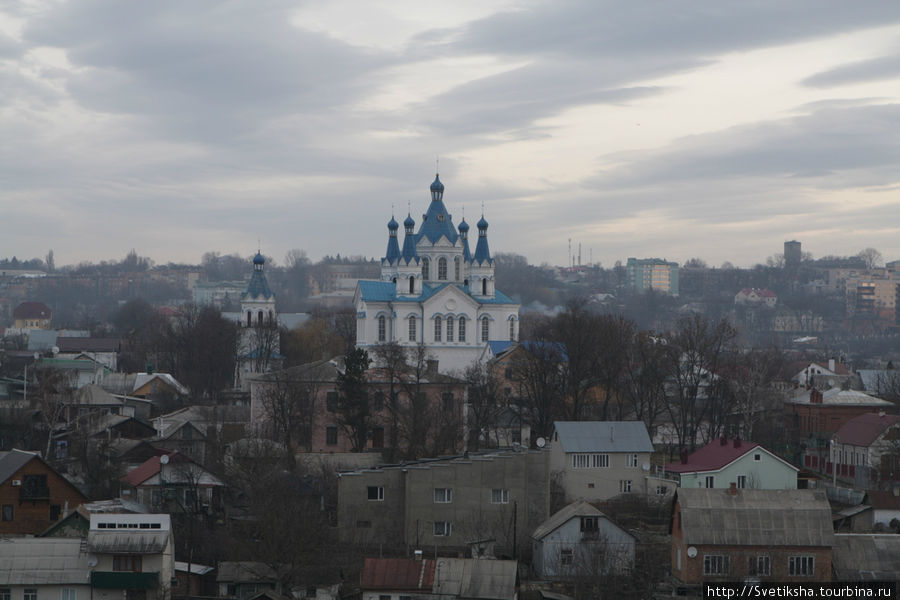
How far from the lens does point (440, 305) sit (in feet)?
222

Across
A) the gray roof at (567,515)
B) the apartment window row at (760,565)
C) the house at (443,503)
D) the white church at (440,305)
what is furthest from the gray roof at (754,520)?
the white church at (440,305)

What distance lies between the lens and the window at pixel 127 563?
2941 cm

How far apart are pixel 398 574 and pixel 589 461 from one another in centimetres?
1310

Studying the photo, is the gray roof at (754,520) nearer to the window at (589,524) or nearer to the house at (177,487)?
the window at (589,524)

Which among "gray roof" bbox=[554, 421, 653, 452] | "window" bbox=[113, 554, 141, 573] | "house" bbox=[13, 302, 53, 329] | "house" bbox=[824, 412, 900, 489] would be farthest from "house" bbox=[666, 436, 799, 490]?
"house" bbox=[13, 302, 53, 329]

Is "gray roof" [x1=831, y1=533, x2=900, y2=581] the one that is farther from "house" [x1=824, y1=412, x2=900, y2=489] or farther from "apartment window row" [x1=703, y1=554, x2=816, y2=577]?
"house" [x1=824, y1=412, x2=900, y2=489]

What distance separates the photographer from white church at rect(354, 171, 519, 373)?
6750 cm

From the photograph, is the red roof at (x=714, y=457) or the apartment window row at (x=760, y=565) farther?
the red roof at (x=714, y=457)

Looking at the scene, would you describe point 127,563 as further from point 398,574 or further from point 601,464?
point 601,464

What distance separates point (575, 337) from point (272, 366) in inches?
944

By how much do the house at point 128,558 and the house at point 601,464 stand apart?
1447 cm

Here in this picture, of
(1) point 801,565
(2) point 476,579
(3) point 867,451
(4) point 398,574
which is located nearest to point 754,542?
(1) point 801,565

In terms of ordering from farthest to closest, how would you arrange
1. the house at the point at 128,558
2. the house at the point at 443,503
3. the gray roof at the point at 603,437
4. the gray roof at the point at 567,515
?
the gray roof at the point at 603,437, the house at the point at 443,503, the gray roof at the point at 567,515, the house at the point at 128,558

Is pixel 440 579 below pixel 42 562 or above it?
below
